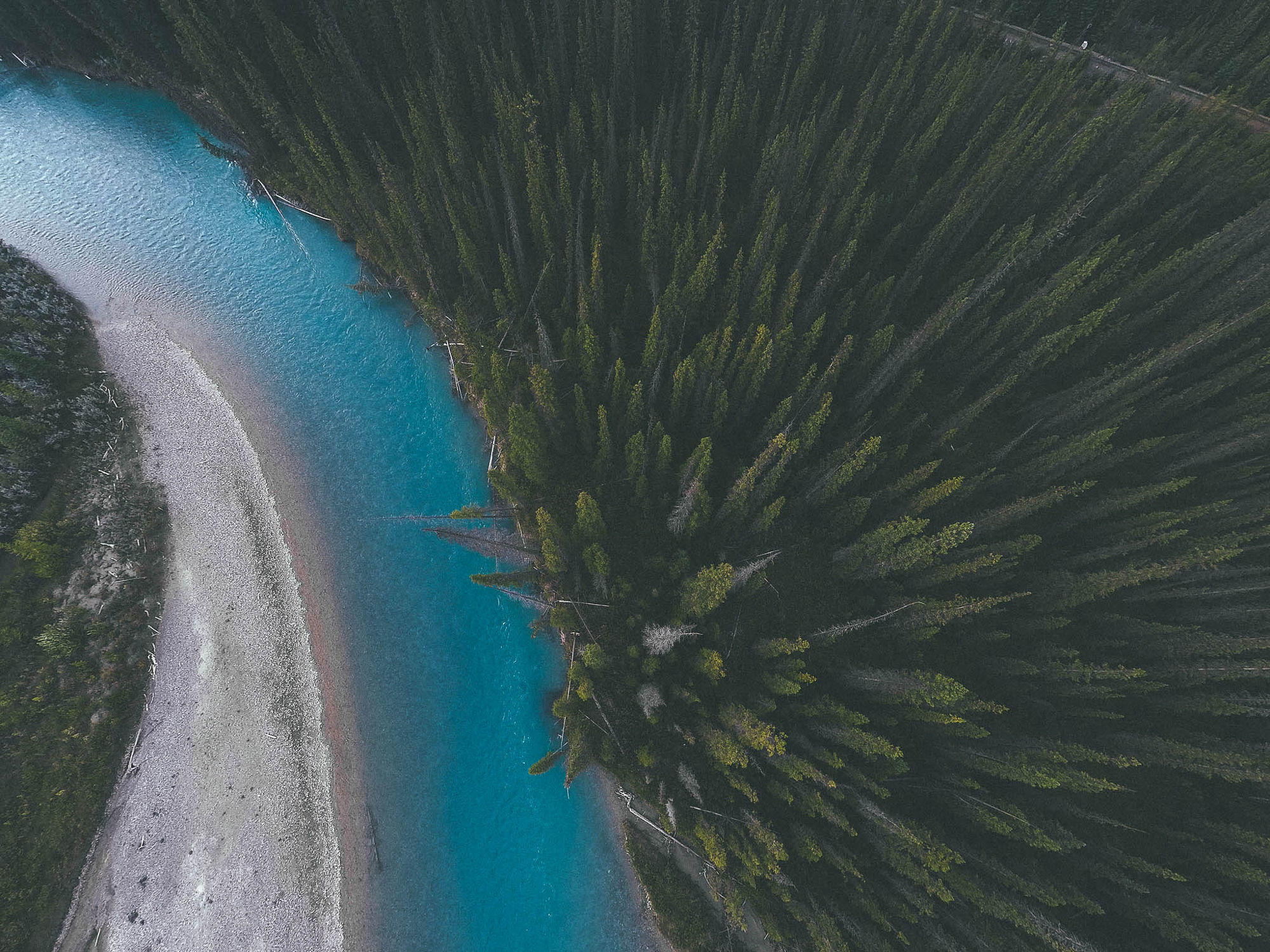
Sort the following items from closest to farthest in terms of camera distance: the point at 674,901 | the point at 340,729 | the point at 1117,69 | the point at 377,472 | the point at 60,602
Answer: the point at 674,901
the point at 340,729
the point at 60,602
the point at 377,472
the point at 1117,69

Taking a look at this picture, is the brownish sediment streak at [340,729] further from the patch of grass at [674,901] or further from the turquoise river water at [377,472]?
the patch of grass at [674,901]

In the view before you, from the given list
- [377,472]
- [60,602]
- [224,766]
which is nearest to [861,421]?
[377,472]

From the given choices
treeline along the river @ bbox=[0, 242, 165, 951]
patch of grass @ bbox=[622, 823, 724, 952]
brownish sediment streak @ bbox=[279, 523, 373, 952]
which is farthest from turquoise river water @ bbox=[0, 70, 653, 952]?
treeline along the river @ bbox=[0, 242, 165, 951]

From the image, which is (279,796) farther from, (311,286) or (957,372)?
(957,372)

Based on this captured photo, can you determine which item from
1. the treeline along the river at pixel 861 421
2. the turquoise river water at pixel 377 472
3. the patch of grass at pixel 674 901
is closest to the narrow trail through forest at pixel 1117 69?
the treeline along the river at pixel 861 421

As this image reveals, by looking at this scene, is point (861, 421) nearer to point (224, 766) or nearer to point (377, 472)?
point (377, 472)

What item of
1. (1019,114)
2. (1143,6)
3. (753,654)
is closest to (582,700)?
(753,654)

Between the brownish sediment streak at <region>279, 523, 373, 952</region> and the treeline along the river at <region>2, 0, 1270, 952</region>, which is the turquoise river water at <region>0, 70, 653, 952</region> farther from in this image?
the treeline along the river at <region>2, 0, 1270, 952</region>
